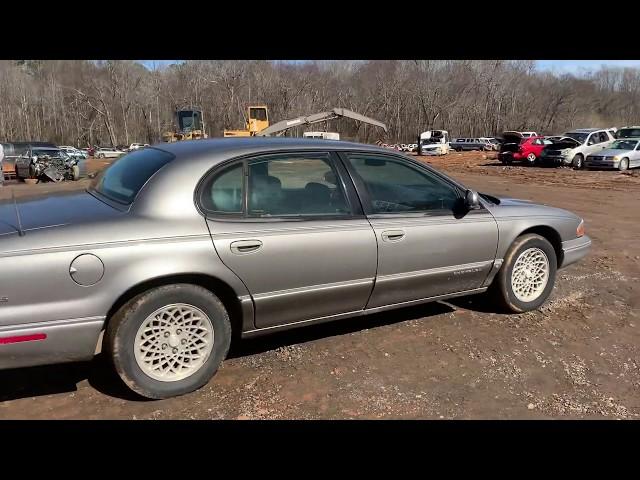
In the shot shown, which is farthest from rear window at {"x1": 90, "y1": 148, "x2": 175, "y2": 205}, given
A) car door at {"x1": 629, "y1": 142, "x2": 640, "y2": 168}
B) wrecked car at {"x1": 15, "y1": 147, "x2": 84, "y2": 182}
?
car door at {"x1": 629, "y1": 142, "x2": 640, "y2": 168}

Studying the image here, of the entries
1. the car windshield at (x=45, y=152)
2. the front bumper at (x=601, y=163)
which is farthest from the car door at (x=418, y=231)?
the car windshield at (x=45, y=152)

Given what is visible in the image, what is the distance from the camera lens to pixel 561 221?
4.60 meters

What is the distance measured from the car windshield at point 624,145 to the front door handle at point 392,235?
22.3 m

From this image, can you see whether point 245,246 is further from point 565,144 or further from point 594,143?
point 594,143

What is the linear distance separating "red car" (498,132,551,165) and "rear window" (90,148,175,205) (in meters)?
25.4

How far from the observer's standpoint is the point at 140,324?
9.42 feet

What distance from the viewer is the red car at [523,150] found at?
25.9 metres

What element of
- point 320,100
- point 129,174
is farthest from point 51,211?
point 320,100

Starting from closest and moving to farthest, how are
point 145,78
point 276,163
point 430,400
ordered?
1. point 430,400
2. point 276,163
3. point 145,78

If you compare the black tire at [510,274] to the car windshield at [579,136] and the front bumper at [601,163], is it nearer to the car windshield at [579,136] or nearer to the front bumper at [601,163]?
the front bumper at [601,163]

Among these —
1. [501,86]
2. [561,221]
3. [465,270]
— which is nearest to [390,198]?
[465,270]
